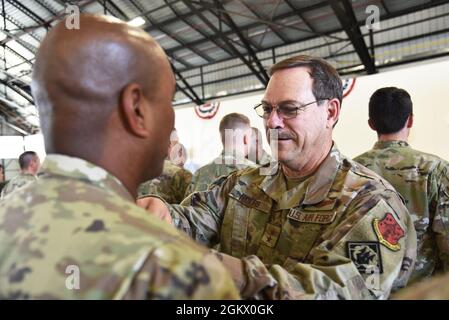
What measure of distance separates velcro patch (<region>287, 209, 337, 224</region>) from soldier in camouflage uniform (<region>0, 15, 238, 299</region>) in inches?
30.9

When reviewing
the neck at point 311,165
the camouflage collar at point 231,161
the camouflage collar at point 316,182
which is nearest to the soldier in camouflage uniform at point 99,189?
the camouflage collar at point 316,182

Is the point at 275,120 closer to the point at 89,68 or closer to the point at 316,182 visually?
the point at 316,182

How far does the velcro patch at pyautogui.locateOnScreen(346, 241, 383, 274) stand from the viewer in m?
1.30

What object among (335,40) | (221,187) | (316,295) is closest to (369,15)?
(335,40)

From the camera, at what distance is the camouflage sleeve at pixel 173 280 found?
0.69 meters

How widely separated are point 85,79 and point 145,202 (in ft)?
2.69

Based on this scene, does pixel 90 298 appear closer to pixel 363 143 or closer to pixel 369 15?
pixel 363 143


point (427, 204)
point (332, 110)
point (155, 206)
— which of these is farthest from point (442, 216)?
point (155, 206)

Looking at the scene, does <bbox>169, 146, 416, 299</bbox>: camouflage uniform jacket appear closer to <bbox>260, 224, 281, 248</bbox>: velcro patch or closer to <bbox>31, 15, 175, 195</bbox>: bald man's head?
<bbox>260, 224, 281, 248</bbox>: velcro patch

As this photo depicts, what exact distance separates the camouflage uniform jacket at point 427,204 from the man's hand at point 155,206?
1587mm

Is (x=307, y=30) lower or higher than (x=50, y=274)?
higher

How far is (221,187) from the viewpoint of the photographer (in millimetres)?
2043

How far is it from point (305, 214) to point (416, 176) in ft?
3.92

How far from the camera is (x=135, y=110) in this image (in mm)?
907
